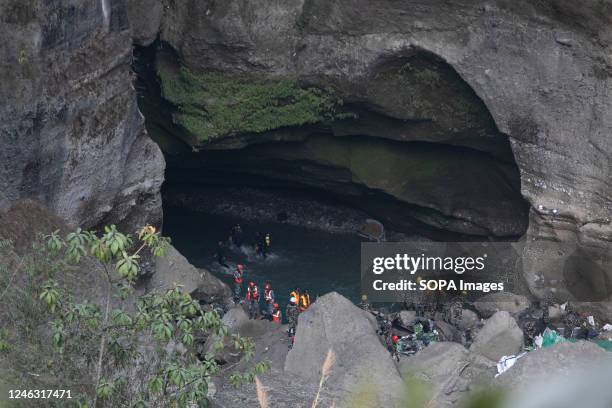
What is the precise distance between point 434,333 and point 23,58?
35.1 ft

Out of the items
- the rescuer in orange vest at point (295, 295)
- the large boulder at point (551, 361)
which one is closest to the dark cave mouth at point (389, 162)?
the rescuer in orange vest at point (295, 295)

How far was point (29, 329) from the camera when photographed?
9484 mm

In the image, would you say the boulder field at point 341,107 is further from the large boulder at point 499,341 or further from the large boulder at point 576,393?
the large boulder at point 576,393

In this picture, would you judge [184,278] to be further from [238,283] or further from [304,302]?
[304,302]

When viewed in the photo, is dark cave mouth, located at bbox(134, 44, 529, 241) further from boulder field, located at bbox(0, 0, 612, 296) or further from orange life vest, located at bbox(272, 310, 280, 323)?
orange life vest, located at bbox(272, 310, 280, 323)

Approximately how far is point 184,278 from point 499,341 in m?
7.71

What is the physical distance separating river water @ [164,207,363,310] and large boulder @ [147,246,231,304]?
2042 millimetres

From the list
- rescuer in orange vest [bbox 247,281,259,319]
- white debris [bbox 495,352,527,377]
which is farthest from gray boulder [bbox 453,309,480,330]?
rescuer in orange vest [bbox 247,281,259,319]

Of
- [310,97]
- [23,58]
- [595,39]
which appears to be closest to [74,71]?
[23,58]

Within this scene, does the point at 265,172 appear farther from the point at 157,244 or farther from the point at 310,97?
the point at 157,244

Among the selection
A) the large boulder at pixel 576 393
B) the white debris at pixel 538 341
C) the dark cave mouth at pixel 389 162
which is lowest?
the white debris at pixel 538 341

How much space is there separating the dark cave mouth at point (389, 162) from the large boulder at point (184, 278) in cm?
378

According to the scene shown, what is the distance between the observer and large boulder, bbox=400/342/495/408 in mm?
14940

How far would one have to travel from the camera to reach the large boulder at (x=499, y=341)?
17.8 m
